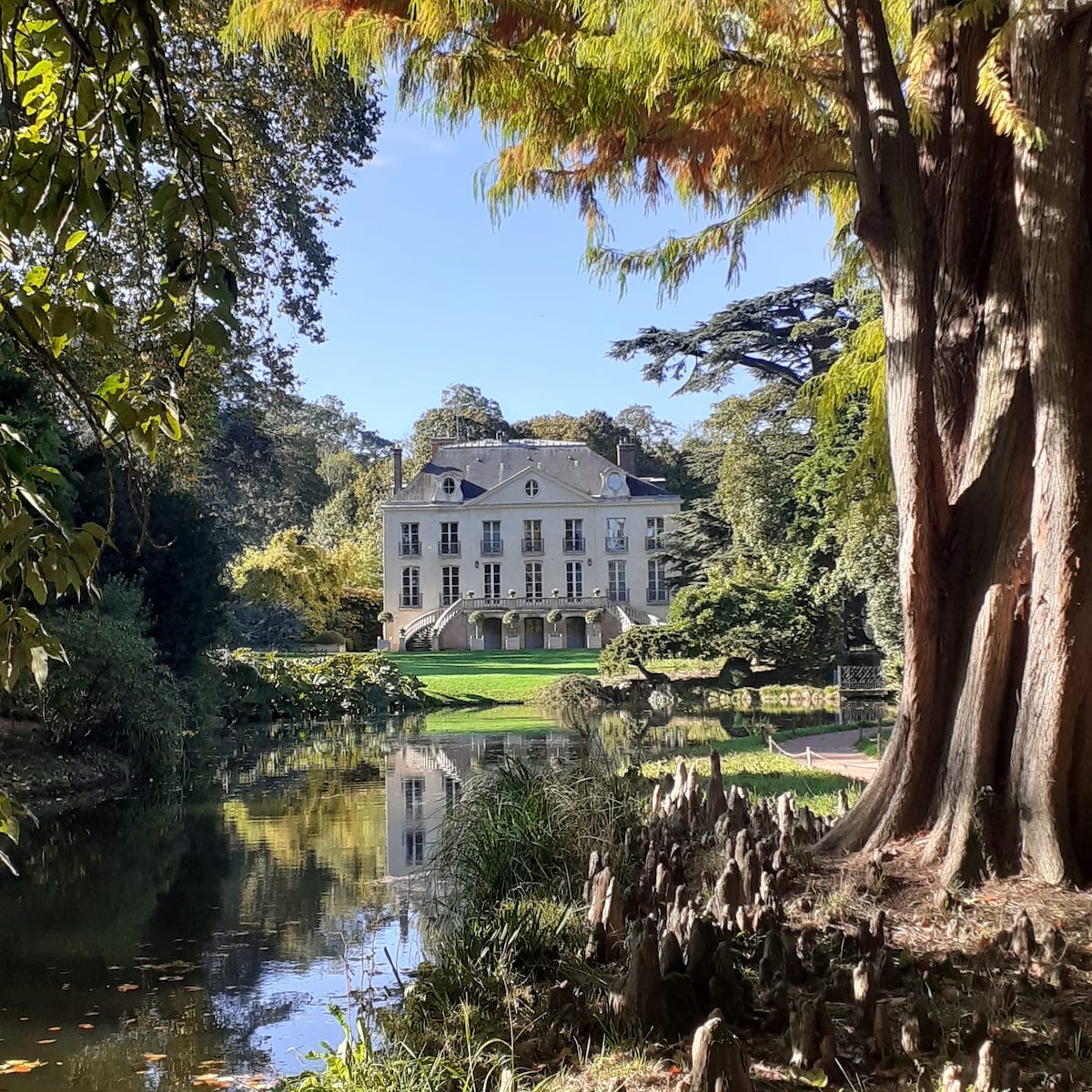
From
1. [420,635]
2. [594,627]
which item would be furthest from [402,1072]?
[594,627]

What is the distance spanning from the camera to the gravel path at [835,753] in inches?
390

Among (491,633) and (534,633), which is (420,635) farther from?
(534,633)

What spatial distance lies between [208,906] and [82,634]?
6080mm

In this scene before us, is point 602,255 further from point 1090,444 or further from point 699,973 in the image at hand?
point 699,973

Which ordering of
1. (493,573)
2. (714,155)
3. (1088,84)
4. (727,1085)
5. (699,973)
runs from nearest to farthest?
(727,1085), (699,973), (1088,84), (714,155), (493,573)

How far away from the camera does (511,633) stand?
136 feet

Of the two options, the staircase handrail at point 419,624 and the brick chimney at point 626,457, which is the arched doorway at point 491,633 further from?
the brick chimney at point 626,457

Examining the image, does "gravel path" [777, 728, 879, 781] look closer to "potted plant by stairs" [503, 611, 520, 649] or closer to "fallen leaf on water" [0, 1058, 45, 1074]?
"fallen leaf on water" [0, 1058, 45, 1074]

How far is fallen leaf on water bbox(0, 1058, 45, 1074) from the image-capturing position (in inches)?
158

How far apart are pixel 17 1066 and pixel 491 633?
37818 millimetres

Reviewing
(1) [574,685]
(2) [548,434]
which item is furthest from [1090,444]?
(2) [548,434]

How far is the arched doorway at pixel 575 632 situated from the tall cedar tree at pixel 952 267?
1422 inches

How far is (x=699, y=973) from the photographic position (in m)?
3.48

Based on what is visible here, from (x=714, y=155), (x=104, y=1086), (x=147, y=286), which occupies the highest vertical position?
(x=147, y=286)
